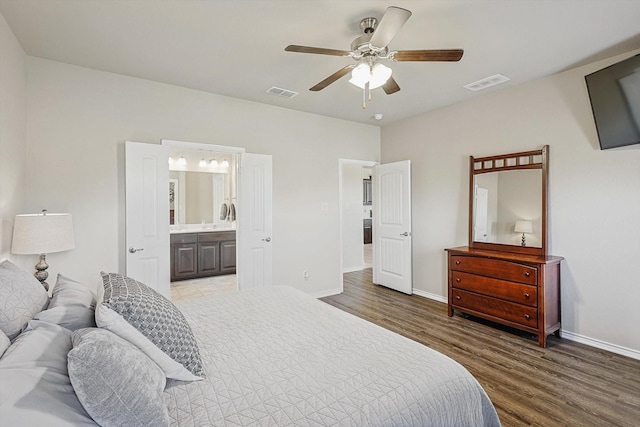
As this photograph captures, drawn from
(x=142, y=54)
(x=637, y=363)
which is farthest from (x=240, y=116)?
(x=637, y=363)

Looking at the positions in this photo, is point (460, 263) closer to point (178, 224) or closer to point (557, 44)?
point (557, 44)

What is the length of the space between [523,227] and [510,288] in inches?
28.8

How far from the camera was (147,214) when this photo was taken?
3.30m

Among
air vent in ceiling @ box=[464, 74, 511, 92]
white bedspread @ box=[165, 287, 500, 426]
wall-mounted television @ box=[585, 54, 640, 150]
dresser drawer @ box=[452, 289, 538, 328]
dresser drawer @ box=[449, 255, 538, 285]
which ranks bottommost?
dresser drawer @ box=[452, 289, 538, 328]

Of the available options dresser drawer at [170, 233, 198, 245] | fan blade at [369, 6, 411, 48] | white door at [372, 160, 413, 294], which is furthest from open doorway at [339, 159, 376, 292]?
fan blade at [369, 6, 411, 48]

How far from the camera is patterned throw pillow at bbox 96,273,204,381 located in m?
1.20

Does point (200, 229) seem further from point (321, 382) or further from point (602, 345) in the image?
point (602, 345)

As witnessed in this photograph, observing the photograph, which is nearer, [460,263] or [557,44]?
[557,44]

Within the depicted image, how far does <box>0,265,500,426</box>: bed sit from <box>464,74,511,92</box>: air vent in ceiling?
2985mm

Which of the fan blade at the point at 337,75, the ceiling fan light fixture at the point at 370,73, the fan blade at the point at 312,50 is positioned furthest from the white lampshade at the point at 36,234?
the ceiling fan light fixture at the point at 370,73

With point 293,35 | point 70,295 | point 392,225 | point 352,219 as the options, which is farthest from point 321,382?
point 352,219

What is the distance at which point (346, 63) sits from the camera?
3.00m

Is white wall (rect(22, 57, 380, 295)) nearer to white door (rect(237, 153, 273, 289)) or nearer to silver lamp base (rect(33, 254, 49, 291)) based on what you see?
white door (rect(237, 153, 273, 289))

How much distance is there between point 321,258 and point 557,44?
353cm
